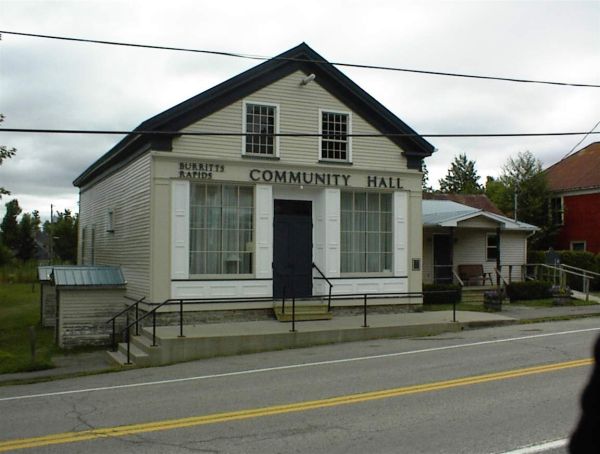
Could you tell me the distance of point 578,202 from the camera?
3791 centimetres

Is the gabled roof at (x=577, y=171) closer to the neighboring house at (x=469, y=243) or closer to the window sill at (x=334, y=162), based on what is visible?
the neighboring house at (x=469, y=243)

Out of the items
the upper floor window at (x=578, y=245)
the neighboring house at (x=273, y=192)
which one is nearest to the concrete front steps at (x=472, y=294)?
the neighboring house at (x=273, y=192)

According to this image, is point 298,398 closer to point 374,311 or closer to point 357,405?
point 357,405

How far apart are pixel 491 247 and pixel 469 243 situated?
136 centimetres

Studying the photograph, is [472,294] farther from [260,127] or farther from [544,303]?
[260,127]

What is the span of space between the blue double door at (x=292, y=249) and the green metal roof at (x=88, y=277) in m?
4.78

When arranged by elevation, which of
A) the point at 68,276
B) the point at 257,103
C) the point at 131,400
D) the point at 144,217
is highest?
the point at 257,103

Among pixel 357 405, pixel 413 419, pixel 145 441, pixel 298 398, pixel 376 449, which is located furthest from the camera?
pixel 298 398

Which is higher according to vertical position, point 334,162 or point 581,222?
point 334,162

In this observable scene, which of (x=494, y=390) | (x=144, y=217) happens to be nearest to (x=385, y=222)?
(x=144, y=217)

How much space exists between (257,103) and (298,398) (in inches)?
436

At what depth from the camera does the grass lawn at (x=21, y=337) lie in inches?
583

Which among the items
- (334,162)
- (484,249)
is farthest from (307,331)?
(484,249)

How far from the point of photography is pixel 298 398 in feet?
30.4
